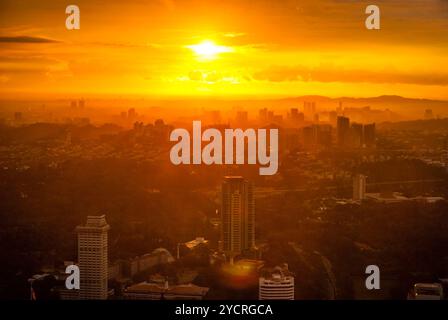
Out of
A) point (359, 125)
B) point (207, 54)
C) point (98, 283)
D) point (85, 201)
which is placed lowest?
point (98, 283)

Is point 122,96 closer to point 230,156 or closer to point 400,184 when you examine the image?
point 230,156

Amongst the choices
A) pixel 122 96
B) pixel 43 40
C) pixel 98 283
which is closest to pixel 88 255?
pixel 98 283

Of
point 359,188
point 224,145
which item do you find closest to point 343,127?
point 359,188

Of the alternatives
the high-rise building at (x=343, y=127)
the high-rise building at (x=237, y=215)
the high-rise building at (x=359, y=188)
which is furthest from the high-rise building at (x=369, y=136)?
the high-rise building at (x=237, y=215)

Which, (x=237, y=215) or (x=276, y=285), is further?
(x=237, y=215)

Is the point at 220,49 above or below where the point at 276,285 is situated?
above

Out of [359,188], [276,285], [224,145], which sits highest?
[224,145]

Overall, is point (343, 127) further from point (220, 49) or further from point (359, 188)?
point (220, 49)

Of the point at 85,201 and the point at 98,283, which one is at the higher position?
the point at 85,201
